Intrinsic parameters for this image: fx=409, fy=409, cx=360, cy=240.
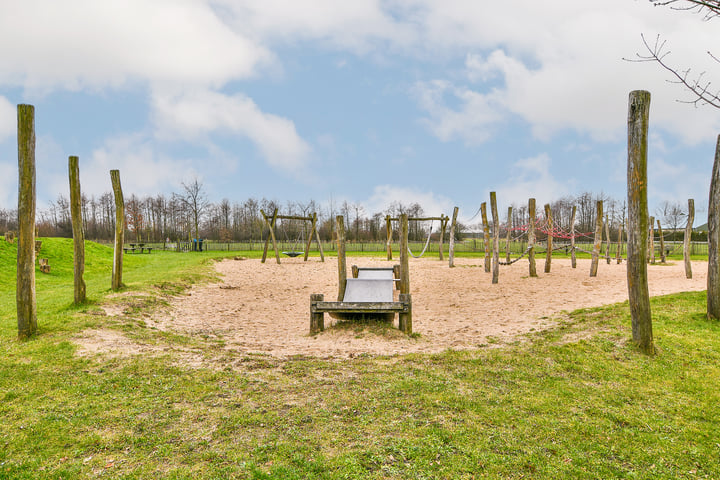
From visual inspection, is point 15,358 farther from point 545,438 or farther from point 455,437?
point 545,438

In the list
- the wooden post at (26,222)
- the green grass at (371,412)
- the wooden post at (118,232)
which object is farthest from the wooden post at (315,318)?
the wooden post at (118,232)

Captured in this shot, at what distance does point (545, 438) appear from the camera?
368 cm

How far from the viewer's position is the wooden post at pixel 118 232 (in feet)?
37.6

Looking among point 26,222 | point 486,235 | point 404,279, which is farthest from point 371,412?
point 486,235

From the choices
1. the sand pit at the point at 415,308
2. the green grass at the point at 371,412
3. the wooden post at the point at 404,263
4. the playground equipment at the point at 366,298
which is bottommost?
the sand pit at the point at 415,308

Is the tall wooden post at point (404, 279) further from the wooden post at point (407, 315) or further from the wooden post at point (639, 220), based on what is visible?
the wooden post at point (639, 220)

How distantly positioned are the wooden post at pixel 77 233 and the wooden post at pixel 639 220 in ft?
34.1

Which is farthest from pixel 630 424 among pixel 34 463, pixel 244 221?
pixel 244 221

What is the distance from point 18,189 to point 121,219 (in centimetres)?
498

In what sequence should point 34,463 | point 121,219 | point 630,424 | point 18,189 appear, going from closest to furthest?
point 34,463 < point 630,424 < point 18,189 < point 121,219

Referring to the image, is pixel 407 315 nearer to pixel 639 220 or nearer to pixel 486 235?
pixel 639 220

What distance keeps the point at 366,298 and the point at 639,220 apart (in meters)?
5.91

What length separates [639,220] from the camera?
602 cm

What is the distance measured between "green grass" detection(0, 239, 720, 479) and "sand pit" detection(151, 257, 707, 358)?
117 cm
